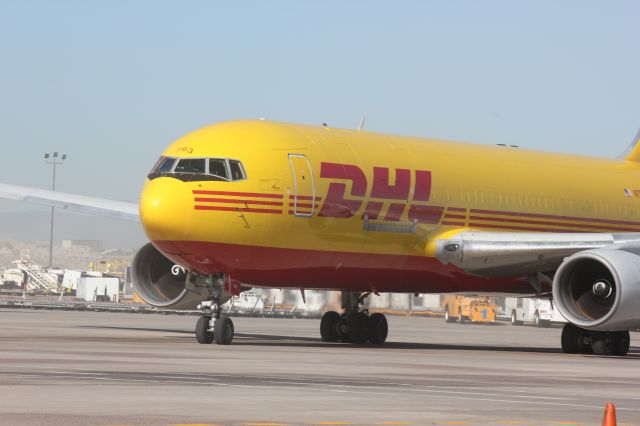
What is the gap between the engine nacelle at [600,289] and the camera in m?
27.0

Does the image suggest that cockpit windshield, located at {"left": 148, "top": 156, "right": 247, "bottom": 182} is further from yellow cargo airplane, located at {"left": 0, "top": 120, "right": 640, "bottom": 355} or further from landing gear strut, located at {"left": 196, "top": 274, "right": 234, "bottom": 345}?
landing gear strut, located at {"left": 196, "top": 274, "right": 234, "bottom": 345}

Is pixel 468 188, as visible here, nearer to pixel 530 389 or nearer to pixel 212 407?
pixel 530 389

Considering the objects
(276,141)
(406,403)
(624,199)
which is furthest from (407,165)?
(406,403)

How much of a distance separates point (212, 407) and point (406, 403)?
2218 mm

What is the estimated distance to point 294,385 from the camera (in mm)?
16766

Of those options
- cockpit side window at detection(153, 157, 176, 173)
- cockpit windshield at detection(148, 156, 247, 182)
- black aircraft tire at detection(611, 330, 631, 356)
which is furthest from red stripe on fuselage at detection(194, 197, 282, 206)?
black aircraft tire at detection(611, 330, 631, 356)

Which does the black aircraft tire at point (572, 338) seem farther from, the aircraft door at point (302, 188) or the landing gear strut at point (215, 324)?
the landing gear strut at point (215, 324)

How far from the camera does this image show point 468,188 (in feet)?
105

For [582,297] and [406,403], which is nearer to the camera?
[406,403]

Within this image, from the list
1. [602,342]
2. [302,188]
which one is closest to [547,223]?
[602,342]

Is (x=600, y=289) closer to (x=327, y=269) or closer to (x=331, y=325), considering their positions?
(x=327, y=269)

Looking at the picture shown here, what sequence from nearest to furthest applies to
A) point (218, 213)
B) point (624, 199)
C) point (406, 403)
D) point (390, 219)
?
point (406, 403) → point (218, 213) → point (390, 219) → point (624, 199)

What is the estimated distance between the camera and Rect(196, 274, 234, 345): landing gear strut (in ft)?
91.2

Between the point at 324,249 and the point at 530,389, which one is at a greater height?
the point at 324,249
